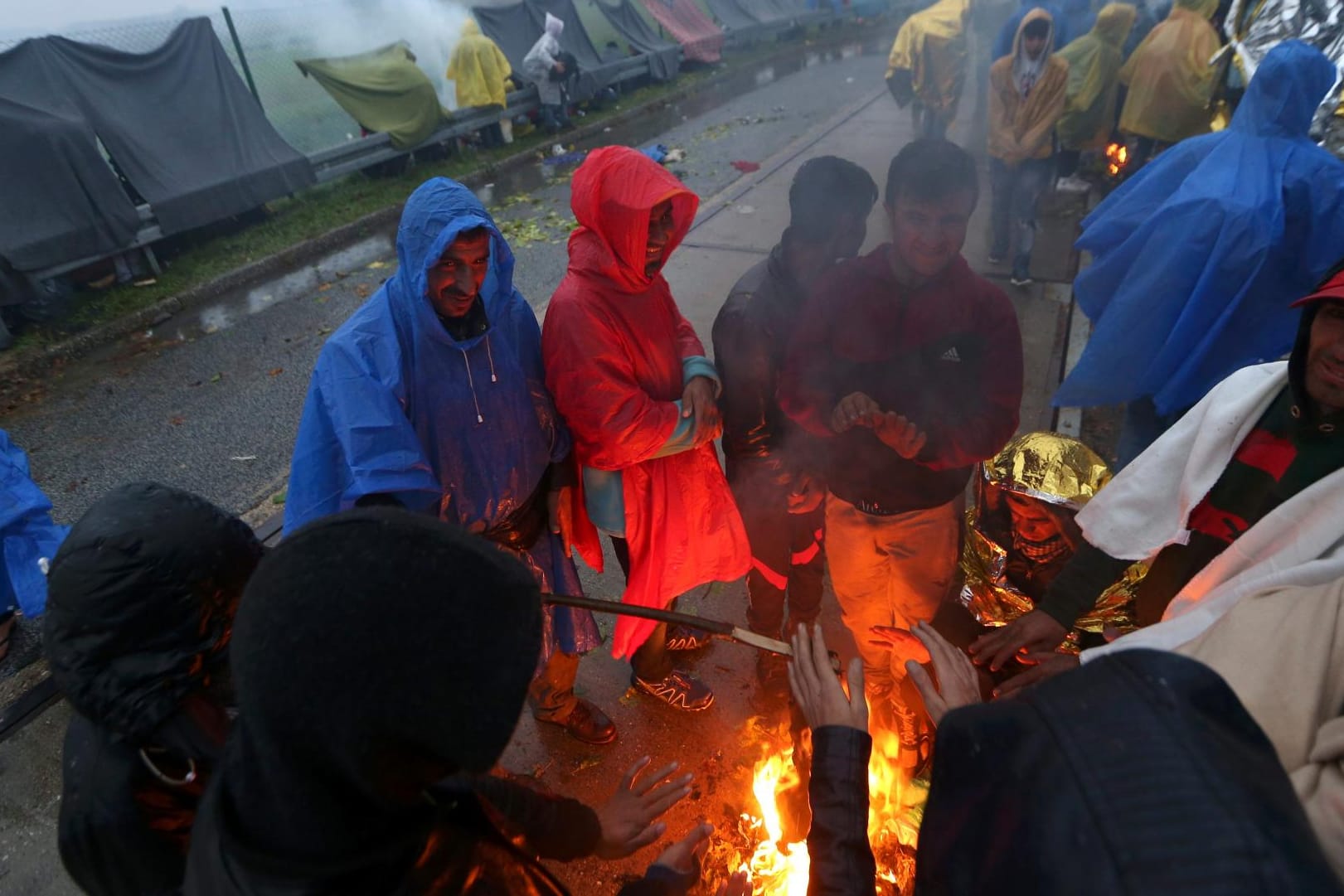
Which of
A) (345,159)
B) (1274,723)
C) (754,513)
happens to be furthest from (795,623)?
(345,159)

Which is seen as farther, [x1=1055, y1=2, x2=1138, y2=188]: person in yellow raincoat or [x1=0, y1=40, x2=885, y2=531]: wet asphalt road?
[x1=1055, y1=2, x2=1138, y2=188]: person in yellow raincoat

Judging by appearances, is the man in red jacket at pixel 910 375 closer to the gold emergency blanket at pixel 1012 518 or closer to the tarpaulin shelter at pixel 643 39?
the gold emergency blanket at pixel 1012 518

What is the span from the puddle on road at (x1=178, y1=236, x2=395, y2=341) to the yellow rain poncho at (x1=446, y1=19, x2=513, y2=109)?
176 inches

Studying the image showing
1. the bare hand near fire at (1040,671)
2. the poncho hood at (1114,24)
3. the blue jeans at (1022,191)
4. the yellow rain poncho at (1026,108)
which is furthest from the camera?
→ the poncho hood at (1114,24)

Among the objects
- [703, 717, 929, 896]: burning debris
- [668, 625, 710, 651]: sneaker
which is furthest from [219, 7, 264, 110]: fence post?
[703, 717, 929, 896]: burning debris

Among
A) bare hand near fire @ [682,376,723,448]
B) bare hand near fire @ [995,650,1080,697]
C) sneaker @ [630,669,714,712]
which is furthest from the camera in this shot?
sneaker @ [630,669,714,712]

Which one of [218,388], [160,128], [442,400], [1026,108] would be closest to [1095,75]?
[1026,108]

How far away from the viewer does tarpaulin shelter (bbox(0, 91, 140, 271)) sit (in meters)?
6.68

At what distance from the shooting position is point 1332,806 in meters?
0.88

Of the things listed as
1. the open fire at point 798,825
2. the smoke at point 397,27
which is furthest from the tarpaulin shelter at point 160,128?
the open fire at point 798,825

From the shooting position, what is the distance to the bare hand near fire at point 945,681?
5.11 feet

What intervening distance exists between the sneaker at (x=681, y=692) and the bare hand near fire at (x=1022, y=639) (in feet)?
4.11

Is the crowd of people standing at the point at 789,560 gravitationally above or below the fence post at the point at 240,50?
below

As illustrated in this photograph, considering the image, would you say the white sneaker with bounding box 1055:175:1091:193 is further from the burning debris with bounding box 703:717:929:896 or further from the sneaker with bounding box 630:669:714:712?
the burning debris with bounding box 703:717:929:896
